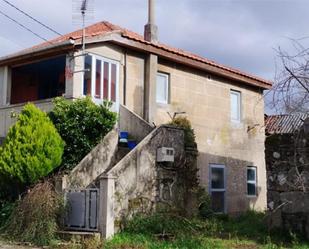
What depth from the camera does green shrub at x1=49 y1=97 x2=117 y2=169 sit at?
1516 centimetres

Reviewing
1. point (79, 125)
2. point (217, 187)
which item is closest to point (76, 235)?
point (79, 125)

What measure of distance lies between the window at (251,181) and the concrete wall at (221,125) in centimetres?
25

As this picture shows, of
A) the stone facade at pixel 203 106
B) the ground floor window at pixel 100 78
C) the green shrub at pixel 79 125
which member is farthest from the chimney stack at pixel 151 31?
the green shrub at pixel 79 125

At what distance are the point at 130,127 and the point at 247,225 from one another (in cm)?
468

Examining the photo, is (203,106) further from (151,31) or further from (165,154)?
(165,154)

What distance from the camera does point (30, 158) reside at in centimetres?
1359

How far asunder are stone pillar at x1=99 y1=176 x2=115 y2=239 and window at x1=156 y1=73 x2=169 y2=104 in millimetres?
6683

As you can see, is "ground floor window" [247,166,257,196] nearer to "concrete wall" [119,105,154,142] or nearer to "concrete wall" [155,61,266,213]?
"concrete wall" [155,61,266,213]

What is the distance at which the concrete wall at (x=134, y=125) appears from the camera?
16.2m

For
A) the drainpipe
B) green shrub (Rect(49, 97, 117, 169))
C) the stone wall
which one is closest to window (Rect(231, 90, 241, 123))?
the drainpipe

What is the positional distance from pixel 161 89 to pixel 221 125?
3.58m

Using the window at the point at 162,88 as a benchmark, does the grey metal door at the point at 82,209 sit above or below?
below

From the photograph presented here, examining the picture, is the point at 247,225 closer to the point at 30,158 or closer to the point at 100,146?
the point at 100,146

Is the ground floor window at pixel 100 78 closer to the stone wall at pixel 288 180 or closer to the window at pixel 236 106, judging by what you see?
the stone wall at pixel 288 180
